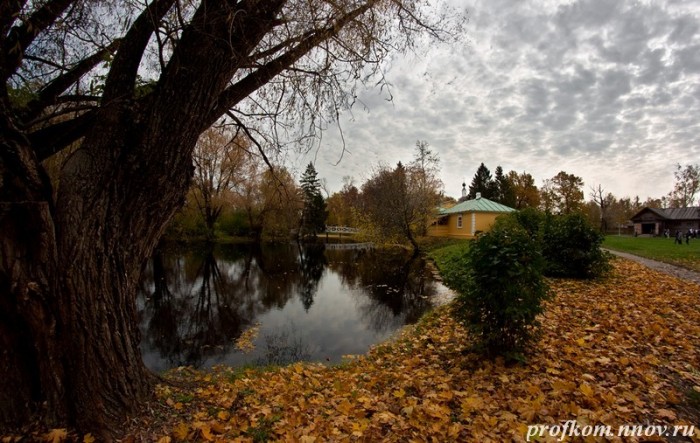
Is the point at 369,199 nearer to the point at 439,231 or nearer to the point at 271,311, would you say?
the point at 439,231

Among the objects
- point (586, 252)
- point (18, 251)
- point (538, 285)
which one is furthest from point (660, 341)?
point (18, 251)

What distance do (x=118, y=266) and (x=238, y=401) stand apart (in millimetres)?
2059

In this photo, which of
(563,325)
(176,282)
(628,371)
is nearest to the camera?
(628,371)

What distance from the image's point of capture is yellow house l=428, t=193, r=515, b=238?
32125mm

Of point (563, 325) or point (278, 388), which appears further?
point (563, 325)

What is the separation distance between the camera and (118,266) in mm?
2965

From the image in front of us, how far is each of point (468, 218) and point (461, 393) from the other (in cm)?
3163

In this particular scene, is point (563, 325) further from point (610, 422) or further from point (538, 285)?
point (610, 422)

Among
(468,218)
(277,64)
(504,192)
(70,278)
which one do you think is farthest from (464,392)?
(504,192)

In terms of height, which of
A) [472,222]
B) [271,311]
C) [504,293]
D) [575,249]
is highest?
[472,222]

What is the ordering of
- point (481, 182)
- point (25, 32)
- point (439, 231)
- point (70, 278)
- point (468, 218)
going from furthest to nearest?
point (481, 182) → point (439, 231) → point (468, 218) → point (25, 32) → point (70, 278)

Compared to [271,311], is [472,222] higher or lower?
higher

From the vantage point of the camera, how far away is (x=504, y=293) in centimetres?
426

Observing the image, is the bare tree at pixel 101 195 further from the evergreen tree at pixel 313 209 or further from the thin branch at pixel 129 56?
the evergreen tree at pixel 313 209
